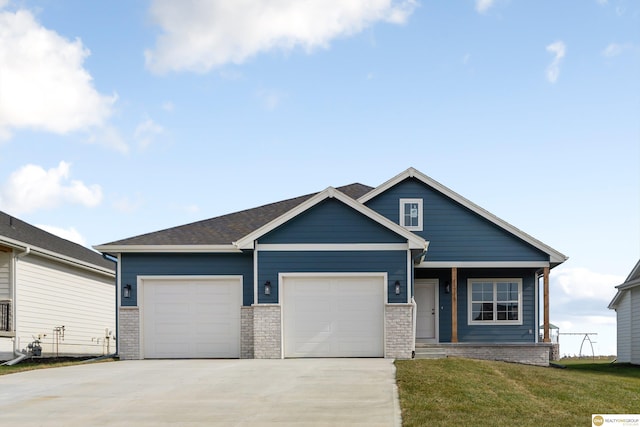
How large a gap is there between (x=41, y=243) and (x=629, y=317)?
21.0 metres

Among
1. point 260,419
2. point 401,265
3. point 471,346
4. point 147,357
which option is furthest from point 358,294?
point 260,419

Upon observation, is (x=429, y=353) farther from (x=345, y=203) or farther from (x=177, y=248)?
(x=177, y=248)

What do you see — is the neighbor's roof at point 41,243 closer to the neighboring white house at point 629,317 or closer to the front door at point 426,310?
the front door at point 426,310

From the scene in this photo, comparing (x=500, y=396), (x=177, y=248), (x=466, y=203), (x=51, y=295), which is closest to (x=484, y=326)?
(x=466, y=203)

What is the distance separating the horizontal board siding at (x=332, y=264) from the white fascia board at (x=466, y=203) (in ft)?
12.7

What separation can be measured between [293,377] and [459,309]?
11.1 metres

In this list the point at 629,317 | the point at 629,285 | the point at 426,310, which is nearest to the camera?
the point at 426,310

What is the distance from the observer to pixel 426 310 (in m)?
26.3

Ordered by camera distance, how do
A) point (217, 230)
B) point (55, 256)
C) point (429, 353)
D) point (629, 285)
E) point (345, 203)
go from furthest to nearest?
point (629, 285) → point (55, 256) → point (217, 230) → point (429, 353) → point (345, 203)

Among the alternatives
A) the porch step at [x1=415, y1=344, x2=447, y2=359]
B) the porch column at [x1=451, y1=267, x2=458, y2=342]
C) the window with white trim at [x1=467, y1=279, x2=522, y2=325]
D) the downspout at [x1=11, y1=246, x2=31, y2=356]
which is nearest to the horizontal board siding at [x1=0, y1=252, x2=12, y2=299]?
the downspout at [x1=11, y1=246, x2=31, y2=356]

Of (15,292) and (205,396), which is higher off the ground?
(15,292)

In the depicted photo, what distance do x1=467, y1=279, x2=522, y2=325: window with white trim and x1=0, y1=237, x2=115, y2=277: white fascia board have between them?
1347 cm

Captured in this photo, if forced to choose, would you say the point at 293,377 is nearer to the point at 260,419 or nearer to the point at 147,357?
the point at 260,419

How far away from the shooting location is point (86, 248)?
3481 centimetres
